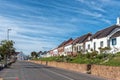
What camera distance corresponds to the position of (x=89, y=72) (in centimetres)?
4262

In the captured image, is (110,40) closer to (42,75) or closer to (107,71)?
(107,71)

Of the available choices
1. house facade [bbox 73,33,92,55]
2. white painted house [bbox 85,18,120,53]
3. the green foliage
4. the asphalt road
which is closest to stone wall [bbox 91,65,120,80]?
the green foliage

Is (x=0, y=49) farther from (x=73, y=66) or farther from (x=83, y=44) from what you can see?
(x=73, y=66)

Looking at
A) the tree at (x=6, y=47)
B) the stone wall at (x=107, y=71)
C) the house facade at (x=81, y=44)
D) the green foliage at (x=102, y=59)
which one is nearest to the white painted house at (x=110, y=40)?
the green foliage at (x=102, y=59)

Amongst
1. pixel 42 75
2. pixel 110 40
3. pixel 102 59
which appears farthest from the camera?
pixel 110 40

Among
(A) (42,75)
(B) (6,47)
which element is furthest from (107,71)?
(B) (6,47)

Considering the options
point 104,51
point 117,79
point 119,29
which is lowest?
point 117,79

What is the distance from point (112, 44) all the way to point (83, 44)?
23034 mm

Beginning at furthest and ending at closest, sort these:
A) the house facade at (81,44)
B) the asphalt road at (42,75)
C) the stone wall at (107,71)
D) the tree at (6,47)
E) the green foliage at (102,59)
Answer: the house facade at (81,44)
the tree at (6,47)
the green foliage at (102,59)
the stone wall at (107,71)
the asphalt road at (42,75)

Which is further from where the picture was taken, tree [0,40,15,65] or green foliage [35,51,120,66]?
tree [0,40,15,65]

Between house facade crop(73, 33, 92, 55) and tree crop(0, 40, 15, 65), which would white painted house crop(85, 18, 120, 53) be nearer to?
house facade crop(73, 33, 92, 55)

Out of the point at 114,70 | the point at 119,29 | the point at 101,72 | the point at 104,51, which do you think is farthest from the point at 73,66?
the point at 114,70

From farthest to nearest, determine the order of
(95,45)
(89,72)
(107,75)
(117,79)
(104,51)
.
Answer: (95,45)
(104,51)
(89,72)
(107,75)
(117,79)

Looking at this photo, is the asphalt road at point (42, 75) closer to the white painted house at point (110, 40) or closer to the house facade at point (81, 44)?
the white painted house at point (110, 40)
